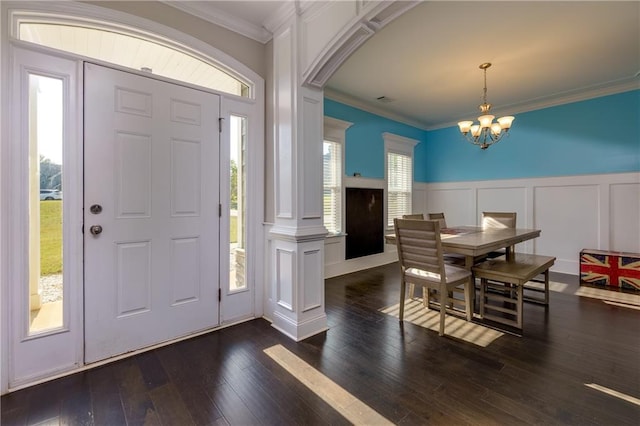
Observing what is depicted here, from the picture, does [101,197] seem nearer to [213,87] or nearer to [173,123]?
[173,123]

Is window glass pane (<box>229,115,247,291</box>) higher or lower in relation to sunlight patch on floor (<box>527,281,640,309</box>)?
higher

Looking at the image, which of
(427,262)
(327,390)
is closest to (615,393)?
(427,262)

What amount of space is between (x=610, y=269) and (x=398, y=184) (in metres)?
3.28

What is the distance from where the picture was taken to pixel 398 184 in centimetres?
571

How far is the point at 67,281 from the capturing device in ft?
6.53

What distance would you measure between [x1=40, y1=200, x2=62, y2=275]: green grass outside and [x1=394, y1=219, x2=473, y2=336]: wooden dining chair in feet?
8.53

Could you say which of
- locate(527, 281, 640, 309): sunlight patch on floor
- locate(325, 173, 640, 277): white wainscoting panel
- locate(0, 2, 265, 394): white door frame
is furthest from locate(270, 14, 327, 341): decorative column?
locate(527, 281, 640, 309): sunlight patch on floor

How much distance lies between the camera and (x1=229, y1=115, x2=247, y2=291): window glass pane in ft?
8.98

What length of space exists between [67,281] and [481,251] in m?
3.21

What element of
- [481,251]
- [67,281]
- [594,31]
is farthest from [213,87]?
[594,31]

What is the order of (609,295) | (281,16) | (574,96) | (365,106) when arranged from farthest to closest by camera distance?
(365,106) → (574,96) → (609,295) → (281,16)

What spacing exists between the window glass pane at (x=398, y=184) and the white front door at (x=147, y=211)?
3.70 meters

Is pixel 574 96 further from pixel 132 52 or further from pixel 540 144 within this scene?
pixel 132 52

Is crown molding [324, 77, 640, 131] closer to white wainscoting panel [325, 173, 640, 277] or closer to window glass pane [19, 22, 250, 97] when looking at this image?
white wainscoting panel [325, 173, 640, 277]
